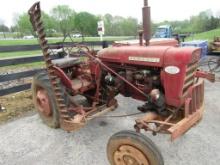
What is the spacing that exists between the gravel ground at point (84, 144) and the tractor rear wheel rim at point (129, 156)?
0.37 meters

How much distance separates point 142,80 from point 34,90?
1.64m

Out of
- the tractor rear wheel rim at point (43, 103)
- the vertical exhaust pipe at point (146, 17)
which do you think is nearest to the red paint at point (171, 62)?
the vertical exhaust pipe at point (146, 17)

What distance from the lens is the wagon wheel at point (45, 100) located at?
330 centimetres

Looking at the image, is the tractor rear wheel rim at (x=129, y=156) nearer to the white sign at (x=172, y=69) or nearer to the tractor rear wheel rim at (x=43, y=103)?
the white sign at (x=172, y=69)

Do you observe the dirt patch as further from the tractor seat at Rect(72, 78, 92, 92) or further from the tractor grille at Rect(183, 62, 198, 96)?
the tractor grille at Rect(183, 62, 198, 96)

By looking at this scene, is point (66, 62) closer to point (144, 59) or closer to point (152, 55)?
point (144, 59)

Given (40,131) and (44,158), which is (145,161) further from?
(40,131)

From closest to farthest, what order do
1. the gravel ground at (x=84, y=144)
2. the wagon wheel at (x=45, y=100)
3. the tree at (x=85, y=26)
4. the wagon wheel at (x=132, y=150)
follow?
1. the wagon wheel at (x=132, y=150)
2. the gravel ground at (x=84, y=144)
3. the wagon wheel at (x=45, y=100)
4. the tree at (x=85, y=26)

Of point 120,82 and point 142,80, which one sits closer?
point 142,80

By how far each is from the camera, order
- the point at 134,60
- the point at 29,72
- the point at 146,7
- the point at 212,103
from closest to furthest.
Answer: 1. the point at 146,7
2. the point at 134,60
3. the point at 212,103
4. the point at 29,72

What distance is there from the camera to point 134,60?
2855mm

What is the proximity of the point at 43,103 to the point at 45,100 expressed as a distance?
63mm

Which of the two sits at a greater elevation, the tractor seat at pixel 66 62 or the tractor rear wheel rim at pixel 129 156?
the tractor seat at pixel 66 62

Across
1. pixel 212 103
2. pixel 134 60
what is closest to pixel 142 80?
pixel 134 60
